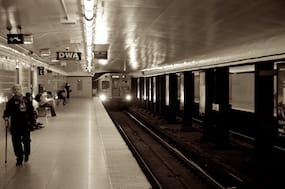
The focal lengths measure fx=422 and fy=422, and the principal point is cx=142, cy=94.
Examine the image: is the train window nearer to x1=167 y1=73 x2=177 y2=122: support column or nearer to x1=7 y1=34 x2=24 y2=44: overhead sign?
x1=167 y1=73 x2=177 y2=122: support column

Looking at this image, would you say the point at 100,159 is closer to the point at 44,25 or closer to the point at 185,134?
the point at 44,25

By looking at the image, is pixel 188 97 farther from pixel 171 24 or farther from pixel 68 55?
pixel 171 24

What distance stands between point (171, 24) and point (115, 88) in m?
24.1

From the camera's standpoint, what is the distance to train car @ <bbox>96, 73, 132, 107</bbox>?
106ft

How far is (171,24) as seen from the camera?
8.42m

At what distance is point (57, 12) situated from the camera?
25.3 feet

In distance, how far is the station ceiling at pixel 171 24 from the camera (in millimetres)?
6457

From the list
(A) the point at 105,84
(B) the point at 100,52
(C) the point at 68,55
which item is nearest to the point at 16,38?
(B) the point at 100,52

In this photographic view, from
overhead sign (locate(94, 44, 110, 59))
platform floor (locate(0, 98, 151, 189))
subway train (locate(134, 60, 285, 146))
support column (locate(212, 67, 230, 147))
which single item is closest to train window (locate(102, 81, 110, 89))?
subway train (locate(134, 60, 285, 146))

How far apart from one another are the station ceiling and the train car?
1996 centimetres

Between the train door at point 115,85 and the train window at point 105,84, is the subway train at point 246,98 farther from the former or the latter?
the train window at point 105,84

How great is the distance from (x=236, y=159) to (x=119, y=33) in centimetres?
448

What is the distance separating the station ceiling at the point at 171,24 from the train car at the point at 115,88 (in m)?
20.0

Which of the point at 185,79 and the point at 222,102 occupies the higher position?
the point at 185,79
